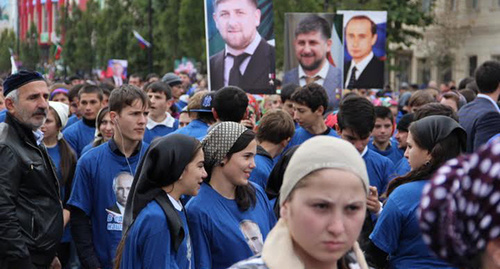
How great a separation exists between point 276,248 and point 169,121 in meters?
7.30

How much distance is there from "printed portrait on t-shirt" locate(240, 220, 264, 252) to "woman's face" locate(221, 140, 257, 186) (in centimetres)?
26

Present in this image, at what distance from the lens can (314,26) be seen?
1282cm

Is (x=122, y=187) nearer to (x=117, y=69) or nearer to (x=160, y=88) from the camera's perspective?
(x=160, y=88)

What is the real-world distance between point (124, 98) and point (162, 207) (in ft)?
7.27

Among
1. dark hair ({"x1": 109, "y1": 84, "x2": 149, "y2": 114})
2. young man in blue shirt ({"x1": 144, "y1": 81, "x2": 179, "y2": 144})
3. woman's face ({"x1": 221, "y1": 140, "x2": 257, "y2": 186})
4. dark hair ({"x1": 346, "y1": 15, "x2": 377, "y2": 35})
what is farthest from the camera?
dark hair ({"x1": 346, "y1": 15, "x2": 377, "y2": 35})

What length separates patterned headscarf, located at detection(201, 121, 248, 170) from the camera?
558 cm

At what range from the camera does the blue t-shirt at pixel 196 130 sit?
25.7 ft

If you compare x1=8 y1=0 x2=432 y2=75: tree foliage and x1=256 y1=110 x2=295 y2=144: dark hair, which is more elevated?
x1=8 y1=0 x2=432 y2=75: tree foliage

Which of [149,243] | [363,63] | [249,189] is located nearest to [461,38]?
[363,63]

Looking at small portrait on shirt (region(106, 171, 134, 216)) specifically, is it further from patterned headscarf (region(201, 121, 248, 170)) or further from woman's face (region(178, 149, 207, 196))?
woman's face (region(178, 149, 207, 196))

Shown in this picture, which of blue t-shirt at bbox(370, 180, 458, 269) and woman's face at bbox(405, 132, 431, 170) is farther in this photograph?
woman's face at bbox(405, 132, 431, 170)

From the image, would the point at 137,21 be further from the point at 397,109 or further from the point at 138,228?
the point at 138,228

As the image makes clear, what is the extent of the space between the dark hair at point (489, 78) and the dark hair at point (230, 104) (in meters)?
2.71

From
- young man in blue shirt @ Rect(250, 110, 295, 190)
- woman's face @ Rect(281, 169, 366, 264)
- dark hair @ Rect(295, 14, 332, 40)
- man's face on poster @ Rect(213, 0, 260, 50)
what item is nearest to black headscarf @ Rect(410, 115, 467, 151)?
woman's face @ Rect(281, 169, 366, 264)
